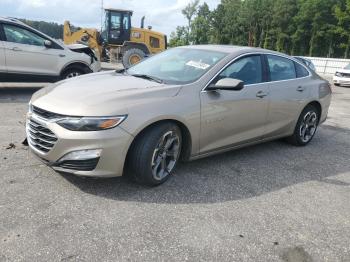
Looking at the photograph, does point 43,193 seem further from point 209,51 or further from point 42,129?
point 209,51

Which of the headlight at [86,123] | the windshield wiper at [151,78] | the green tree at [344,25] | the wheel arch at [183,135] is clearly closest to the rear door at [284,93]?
the wheel arch at [183,135]

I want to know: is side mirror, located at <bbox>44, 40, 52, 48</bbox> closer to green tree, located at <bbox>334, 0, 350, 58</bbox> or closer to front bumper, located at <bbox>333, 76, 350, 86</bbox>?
front bumper, located at <bbox>333, 76, 350, 86</bbox>

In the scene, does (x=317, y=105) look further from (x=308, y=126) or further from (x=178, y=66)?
(x=178, y=66)

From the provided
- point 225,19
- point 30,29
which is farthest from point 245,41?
point 30,29

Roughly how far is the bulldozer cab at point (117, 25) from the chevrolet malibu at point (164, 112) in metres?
14.4

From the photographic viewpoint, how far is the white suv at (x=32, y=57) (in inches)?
348

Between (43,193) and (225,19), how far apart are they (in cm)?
8219

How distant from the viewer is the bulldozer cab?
1925cm

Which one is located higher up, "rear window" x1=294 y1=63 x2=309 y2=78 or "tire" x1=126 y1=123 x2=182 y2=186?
"rear window" x1=294 y1=63 x2=309 y2=78

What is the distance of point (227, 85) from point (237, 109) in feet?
1.66

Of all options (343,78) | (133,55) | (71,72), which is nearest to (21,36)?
(71,72)

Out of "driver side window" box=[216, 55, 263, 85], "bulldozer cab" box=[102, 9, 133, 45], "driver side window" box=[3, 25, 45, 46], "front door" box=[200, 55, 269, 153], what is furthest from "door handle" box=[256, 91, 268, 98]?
"bulldozer cab" box=[102, 9, 133, 45]

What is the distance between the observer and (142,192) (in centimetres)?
411

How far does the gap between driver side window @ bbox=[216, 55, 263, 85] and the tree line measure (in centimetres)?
5128
